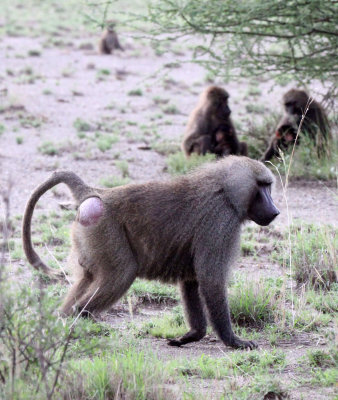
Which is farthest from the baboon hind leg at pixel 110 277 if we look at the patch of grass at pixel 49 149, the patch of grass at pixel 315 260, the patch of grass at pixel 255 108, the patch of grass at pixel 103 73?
the patch of grass at pixel 103 73

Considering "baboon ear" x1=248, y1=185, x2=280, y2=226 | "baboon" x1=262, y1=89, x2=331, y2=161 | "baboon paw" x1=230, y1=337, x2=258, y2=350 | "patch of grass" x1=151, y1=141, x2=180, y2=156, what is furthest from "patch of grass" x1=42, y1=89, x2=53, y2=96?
"baboon paw" x1=230, y1=337, x2=258, y2=350

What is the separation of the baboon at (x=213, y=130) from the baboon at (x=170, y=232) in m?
5.17

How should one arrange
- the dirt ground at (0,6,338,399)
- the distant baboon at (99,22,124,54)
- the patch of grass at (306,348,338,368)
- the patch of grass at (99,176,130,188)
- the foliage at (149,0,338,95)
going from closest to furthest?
1. the patch of grass at (306,348,338,368)
2. the dirt ground at (0,6,338,399)
3. the foliage at (149,0,338,95)
4. the patch of grass at (99,176,130,188)
5. the distant baboon at (99,22,124,54)

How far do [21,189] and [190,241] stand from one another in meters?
4.42

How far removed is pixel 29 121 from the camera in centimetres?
1277

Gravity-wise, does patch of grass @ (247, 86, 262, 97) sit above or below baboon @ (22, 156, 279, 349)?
above

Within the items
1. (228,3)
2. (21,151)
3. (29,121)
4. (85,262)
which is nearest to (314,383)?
(85,262)

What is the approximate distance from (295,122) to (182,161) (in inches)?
61.0

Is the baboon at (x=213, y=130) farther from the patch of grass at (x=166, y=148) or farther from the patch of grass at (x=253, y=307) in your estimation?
the patch of grass at (x=253, y=307)

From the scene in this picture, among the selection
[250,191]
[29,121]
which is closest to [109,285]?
[250,191]

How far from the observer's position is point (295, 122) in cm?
992

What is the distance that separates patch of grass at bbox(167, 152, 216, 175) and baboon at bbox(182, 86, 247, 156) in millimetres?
248

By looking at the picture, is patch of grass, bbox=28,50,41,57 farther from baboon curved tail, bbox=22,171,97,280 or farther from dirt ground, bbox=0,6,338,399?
baboon curved tail, bbox=22,171,97,280

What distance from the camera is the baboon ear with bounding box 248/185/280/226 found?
16.2 feet
